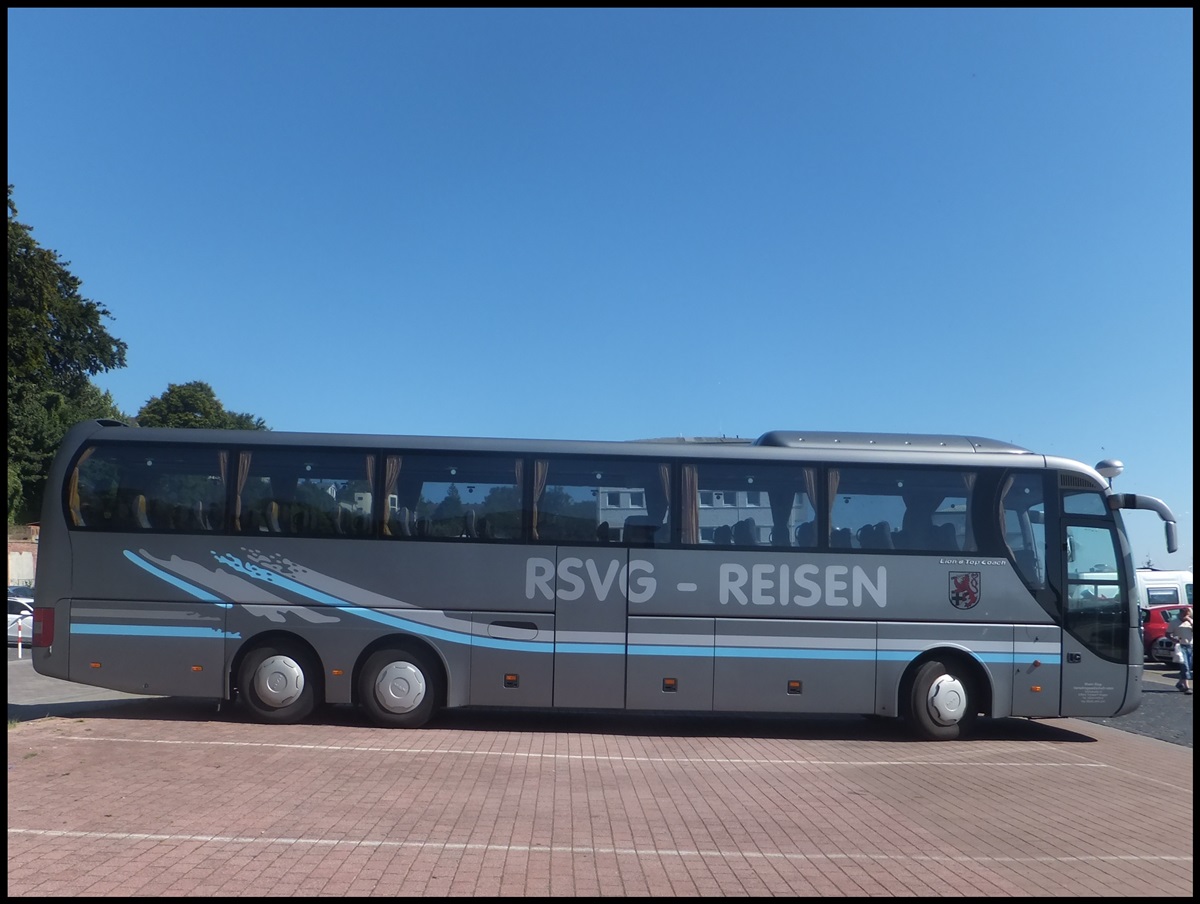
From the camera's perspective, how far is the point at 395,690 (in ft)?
40.5

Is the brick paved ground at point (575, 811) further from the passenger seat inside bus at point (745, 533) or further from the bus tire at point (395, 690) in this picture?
the passenger seat inside bus at point (745, 533)

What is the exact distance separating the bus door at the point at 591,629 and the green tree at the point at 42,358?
27638 millimetres

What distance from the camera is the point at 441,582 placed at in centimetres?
1234

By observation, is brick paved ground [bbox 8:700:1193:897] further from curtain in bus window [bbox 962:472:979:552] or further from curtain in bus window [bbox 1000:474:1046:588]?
curtain in bus window [bbox 962:472:979:552]

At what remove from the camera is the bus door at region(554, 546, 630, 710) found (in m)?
12.3

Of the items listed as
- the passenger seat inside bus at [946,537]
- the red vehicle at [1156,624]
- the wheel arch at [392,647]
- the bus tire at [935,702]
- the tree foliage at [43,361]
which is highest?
the tree foliage at [43,361]

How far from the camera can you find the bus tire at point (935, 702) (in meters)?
12.3

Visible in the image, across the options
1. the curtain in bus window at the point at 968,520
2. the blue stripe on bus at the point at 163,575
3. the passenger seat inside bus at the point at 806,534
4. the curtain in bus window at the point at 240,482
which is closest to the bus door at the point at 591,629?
the passenger seat inside bus at the point at 806,534

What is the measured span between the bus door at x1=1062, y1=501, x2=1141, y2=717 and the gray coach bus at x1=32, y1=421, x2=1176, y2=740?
1.1 inches

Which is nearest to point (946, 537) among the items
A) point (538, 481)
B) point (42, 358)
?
point (538, 481)

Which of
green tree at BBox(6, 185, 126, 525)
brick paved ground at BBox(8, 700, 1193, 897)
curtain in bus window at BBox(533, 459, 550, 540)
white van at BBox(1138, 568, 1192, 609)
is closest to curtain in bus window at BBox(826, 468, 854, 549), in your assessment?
brick paved ground at BBox(8, 700, 1193, 897)

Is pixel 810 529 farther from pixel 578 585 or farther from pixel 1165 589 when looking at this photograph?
pixel 1165 589

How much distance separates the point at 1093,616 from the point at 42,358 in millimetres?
34511

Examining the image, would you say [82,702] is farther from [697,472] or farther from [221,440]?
[697,472]
